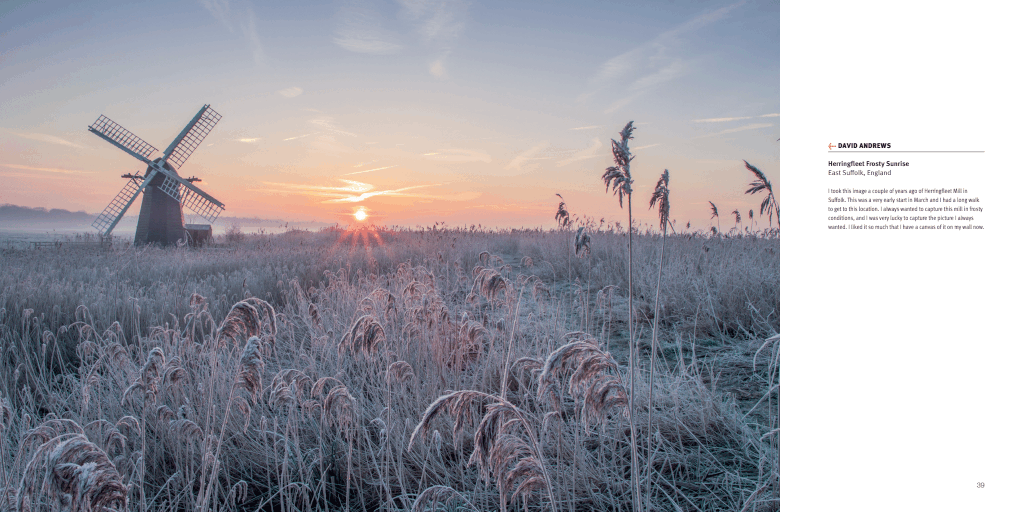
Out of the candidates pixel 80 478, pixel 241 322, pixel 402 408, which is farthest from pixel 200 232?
pixel 80 478

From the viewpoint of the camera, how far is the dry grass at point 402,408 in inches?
63.9

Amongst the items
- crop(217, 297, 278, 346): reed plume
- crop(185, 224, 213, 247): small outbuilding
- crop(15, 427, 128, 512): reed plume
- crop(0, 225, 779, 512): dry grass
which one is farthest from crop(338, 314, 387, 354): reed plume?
crop(185, 224, 213, 247): small outbuilding

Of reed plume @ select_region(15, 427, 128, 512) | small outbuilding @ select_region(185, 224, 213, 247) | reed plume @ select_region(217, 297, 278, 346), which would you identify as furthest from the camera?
small outbuilding @ select_region(185, 224, 213, 247)

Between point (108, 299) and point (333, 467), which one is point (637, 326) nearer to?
point (333, 467)

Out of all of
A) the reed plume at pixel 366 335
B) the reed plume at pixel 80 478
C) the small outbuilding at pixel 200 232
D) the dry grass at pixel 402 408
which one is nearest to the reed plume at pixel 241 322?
the dry grass at pixel 402 408

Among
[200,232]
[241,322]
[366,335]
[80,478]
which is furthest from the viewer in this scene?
[200,232]

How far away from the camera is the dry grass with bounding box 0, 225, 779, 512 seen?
1.62 m

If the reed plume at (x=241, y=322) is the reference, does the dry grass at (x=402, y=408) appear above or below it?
below

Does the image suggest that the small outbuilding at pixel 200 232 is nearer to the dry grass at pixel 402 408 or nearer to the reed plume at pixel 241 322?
the dry grass at pixel 402 408

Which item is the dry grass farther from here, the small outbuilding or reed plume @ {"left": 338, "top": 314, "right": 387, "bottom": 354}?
the small outbuilding

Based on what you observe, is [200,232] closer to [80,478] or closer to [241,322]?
[241,322]

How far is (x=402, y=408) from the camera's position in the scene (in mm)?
3443

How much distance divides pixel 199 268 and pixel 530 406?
34.9 ft

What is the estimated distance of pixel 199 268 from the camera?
416 inches
